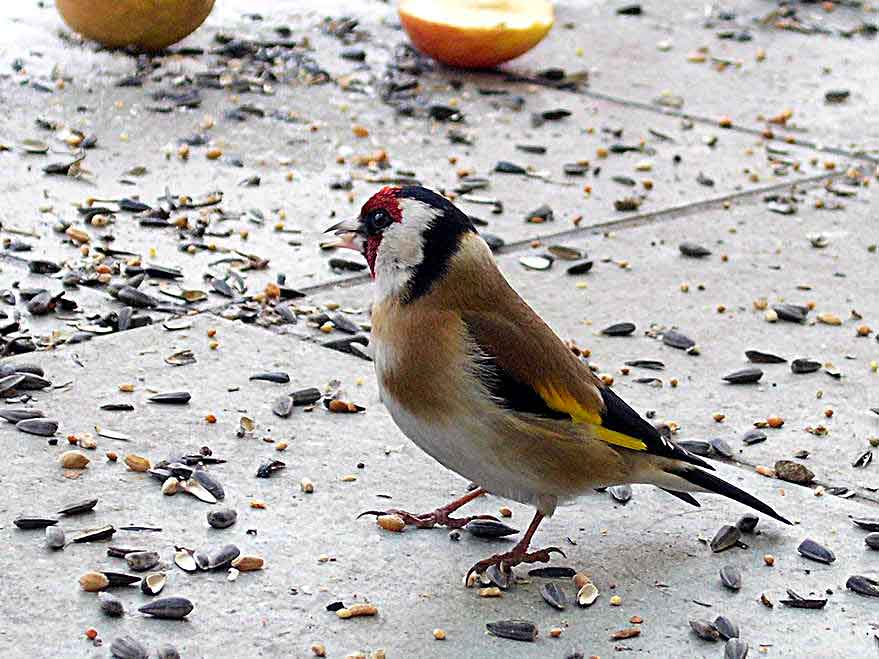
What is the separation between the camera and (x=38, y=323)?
511 centimetres

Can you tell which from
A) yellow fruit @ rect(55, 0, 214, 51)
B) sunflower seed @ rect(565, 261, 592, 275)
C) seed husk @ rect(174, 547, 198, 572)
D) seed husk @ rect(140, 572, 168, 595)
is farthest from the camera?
yellow fruit @ rect(55, 0, 214, 51)

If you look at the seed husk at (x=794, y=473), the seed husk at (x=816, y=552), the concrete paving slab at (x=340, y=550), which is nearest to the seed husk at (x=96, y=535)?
the concrete paving slab at (x=340, y=550)

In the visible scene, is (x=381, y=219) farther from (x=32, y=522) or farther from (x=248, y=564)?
(x=32, y=522)

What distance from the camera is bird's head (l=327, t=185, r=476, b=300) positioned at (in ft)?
12.2

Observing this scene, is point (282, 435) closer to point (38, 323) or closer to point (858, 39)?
point (38, 323)

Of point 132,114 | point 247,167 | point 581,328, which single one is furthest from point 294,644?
point 132,114

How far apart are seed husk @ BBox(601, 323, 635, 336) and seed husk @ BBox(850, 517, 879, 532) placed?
145 cm

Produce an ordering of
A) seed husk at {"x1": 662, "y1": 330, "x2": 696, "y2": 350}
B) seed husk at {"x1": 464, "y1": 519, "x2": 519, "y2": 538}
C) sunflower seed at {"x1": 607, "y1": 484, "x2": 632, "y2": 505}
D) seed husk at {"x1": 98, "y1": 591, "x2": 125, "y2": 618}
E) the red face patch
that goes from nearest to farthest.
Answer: seed husk at {"x1": 98, "y1": 591, "x2": 125, "y2": 618}
the red face patch
seed husk at {"x1": 464, "y1": 519, "x2": 519, "y2": 538}
sunflower seed at {"x1": 607, "y1": 484, "x2": 632, "y2": 505}
seed husk at {"x1": 662, "y1": 330, "x2": 696, "y2": 350}

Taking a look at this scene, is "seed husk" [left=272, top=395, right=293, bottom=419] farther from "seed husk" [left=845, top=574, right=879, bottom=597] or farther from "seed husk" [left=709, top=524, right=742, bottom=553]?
"seed husk" [left=845, top=574, right=879, bottom=597]

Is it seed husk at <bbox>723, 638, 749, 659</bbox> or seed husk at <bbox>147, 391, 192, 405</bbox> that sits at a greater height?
seed husk at <bbox>723, 638, 749, 659</bbox>

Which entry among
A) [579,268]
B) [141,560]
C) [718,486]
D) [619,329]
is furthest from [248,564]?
[579,268]

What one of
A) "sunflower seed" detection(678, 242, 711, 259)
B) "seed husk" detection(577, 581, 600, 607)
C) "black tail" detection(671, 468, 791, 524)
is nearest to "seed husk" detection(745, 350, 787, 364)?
"sunflower seed" detection(678, 242, 711, 259)

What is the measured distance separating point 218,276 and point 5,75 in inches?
106

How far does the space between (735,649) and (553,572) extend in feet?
1.75
